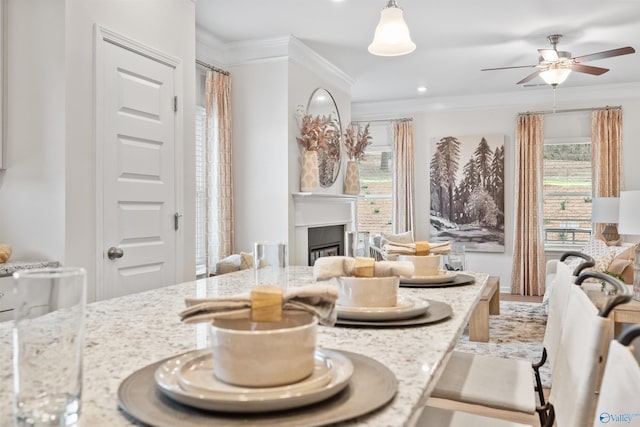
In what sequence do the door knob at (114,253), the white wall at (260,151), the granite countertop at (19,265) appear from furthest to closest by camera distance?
the white wall at (260,151) → the door knob at (114,253) → the granite countertop at (19,265)

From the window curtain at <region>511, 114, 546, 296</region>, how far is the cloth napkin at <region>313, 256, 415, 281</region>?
20.4 feet

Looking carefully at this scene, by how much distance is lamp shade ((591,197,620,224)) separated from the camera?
592 cm

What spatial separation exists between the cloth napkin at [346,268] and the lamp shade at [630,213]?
5.16 metres

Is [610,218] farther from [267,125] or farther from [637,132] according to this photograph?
[267,125]

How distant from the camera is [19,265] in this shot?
2402mm

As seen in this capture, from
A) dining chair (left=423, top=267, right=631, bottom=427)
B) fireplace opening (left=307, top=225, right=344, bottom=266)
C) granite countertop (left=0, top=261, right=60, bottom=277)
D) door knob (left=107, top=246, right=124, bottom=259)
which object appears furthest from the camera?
fireplace opening (left=307, top=225, right=344, bottom=266)

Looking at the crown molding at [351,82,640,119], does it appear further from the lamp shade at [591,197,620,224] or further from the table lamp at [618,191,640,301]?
the table lamp at [618,191,640,301]

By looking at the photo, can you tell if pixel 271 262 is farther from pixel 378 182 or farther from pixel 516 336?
pixel 378 182

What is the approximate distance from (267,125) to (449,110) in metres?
3.49

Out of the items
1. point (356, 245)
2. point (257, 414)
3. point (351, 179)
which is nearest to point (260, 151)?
point (351, 179)

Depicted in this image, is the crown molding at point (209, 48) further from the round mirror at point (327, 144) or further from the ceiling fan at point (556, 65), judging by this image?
the ceiling fan at point (556, 65)

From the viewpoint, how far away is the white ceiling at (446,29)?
3.94m

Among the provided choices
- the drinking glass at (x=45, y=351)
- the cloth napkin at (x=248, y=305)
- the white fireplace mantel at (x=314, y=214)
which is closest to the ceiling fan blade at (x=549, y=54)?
the white fireplace mantel at (x=314, y=214)

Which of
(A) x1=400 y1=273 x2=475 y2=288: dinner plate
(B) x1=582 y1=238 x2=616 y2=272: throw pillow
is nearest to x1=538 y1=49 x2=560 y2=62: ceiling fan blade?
(B) x1=582 y1=238 x2=616 y2=272: throw pillow
